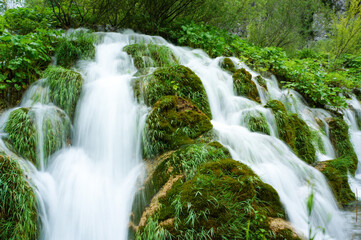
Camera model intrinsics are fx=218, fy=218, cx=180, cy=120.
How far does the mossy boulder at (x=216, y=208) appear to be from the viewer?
6.97ft

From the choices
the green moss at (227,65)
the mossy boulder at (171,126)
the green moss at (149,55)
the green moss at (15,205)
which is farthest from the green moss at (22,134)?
the green moss at (227,65)

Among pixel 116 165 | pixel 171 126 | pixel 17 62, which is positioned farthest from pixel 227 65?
pixel 17 62

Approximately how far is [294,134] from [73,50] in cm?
565

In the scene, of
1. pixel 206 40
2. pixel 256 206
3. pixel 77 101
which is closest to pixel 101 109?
pixel 77 101

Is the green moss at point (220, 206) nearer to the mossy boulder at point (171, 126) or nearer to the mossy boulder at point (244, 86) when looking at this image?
the mossy boulder at point (171, 126)

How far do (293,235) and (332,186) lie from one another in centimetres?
208

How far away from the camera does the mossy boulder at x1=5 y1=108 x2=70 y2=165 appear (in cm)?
311

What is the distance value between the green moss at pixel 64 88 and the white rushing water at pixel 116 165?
131mm

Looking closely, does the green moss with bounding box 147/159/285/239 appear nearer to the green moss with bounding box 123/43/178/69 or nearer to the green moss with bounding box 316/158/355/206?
the green moss with bounding box 316/158/355/206

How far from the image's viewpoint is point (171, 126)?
144 inches

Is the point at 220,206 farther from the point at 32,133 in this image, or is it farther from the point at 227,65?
the point at 227,65

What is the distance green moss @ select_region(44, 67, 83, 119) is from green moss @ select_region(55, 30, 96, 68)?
39.9 inches

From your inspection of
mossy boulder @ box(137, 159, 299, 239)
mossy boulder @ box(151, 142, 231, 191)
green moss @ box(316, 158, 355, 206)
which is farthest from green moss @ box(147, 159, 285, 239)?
green moss @ box(316, 158, 355, 206)

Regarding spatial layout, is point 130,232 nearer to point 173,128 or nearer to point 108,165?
point 108,165
